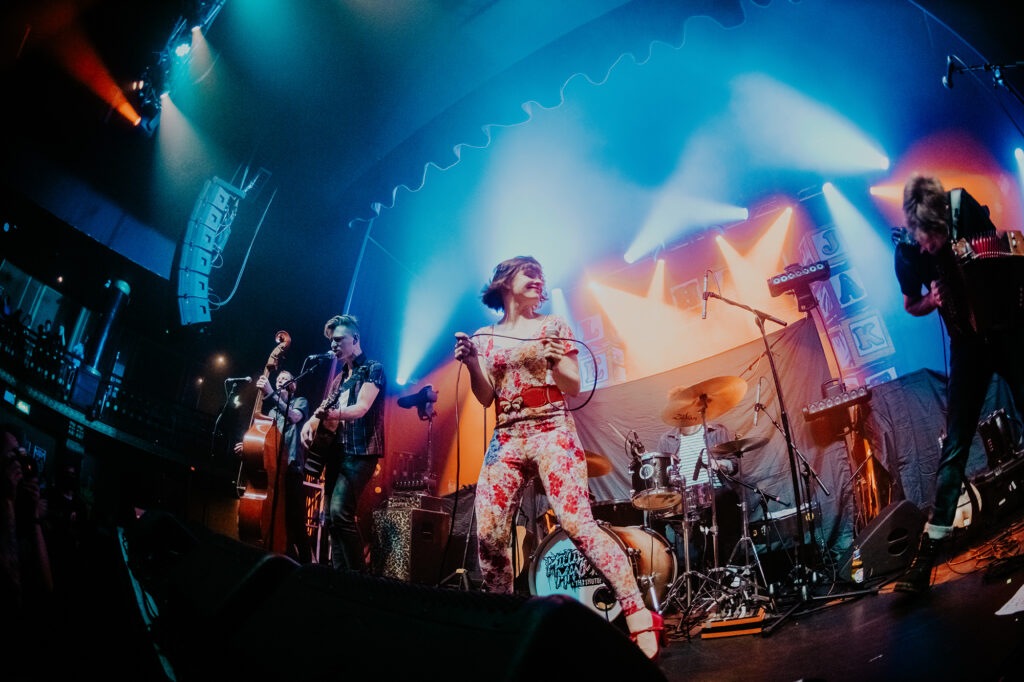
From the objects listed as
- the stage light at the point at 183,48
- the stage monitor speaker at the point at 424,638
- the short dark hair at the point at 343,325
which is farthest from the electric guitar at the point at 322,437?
the stage light at the point at 183,48

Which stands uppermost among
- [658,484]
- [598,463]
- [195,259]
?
[195,259]

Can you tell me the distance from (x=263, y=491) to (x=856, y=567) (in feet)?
14.7

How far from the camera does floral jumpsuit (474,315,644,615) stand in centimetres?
225

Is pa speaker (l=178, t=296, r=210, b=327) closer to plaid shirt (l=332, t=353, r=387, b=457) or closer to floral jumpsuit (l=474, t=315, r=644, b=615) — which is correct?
plaid shirt (l=332, t=353, r=387, b=457)

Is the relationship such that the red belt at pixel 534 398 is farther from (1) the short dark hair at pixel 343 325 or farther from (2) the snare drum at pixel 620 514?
(2) the snare drum at pixel 620 514

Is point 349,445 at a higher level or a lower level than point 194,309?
lower

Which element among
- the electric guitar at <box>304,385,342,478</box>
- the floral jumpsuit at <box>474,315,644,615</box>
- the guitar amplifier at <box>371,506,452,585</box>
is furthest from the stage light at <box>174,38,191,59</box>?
the floral jumpsuit at <box>474,315,644,615</box>

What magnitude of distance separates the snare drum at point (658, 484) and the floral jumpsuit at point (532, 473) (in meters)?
2.72

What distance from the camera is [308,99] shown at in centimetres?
696

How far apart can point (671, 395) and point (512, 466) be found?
298cm

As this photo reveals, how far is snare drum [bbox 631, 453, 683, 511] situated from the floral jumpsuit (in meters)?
2.72

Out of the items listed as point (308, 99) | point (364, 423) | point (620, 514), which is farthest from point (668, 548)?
point (308, 99)

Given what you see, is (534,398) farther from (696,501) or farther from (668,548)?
(696,501)

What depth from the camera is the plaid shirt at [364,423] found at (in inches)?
165
